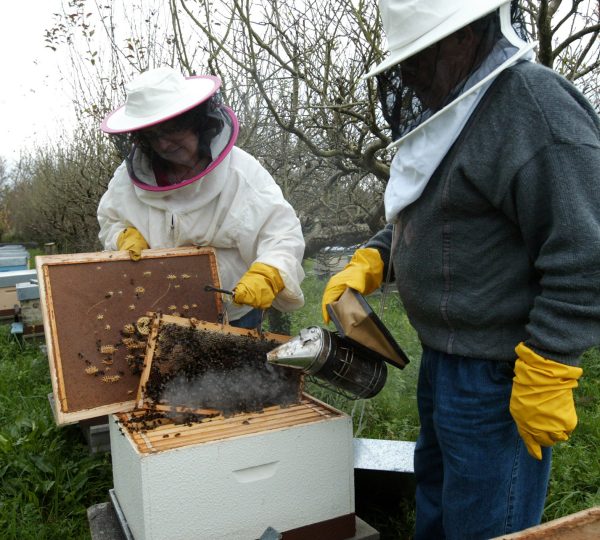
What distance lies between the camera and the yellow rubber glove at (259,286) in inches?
92.4

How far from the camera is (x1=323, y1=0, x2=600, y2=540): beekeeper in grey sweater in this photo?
1.33 meters

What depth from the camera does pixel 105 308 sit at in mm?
2354

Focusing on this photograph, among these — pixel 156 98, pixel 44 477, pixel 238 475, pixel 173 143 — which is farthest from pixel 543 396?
pixel 44 477

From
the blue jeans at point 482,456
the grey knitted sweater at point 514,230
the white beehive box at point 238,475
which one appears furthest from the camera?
the white beehive box at point 238,475

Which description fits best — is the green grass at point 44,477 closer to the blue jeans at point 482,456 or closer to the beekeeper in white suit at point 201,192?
the beekeeper in white suit at point 201,192

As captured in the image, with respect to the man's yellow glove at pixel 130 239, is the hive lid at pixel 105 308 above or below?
below

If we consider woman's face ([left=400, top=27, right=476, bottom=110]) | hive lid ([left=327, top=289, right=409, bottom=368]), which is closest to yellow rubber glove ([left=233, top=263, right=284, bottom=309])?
hive lid ([left=327, top=289, right=409, bottom=368])

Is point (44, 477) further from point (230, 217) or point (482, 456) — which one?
point (482, 456)

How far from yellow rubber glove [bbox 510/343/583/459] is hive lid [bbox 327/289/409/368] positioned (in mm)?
491

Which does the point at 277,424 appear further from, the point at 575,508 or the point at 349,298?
the point at 575,508

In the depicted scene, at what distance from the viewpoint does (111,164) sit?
765cm

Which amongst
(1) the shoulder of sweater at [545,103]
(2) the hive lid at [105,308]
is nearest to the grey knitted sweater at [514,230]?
(1) the shoulder of sweater at [545,103]

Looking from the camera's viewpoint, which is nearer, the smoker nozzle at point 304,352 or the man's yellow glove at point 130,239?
the smoker nozzle at point 304,352

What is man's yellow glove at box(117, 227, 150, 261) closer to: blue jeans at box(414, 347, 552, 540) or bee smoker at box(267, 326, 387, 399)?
bee smoker at box(267, 326, 387, 399)
